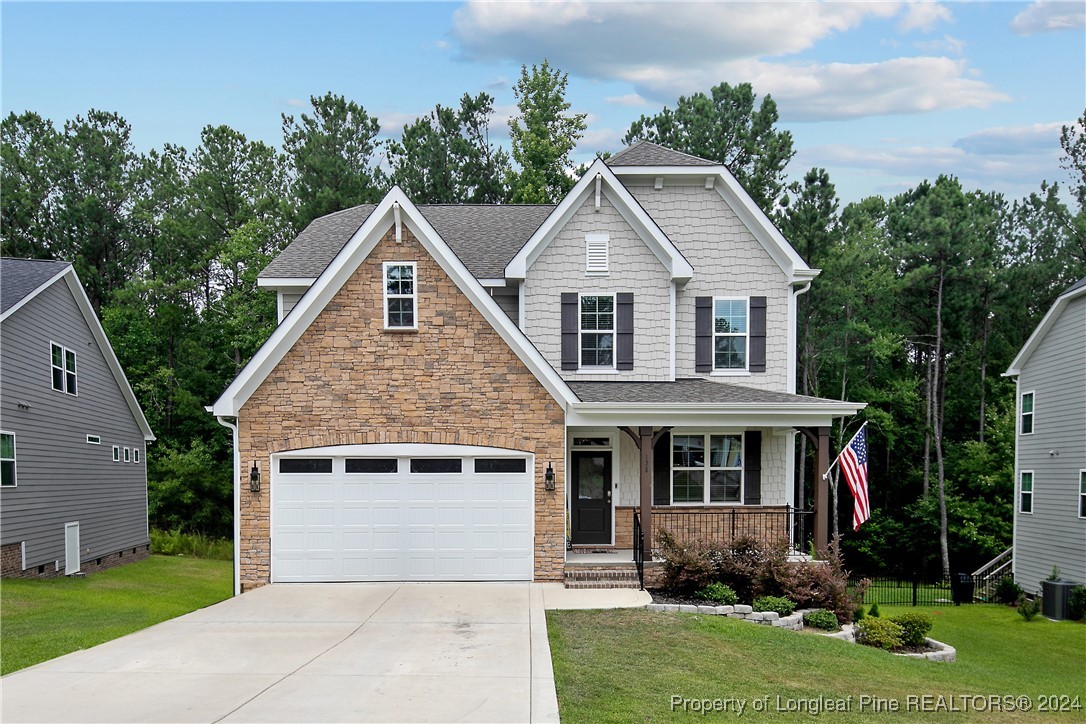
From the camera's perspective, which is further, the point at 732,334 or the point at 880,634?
the point at 732,334

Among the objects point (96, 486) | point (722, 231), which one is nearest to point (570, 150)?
point (722, 231)

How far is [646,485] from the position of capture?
49.4ft

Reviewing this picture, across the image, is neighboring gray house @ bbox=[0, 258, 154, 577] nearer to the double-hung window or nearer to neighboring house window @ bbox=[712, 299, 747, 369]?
neighboring house window @ bbox=[712, 299, 747, 369]

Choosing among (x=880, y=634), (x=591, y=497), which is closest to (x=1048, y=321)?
(x=591, y=497)

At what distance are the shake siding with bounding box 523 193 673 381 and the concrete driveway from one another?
6.06 m

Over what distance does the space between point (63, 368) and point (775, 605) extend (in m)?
19.5

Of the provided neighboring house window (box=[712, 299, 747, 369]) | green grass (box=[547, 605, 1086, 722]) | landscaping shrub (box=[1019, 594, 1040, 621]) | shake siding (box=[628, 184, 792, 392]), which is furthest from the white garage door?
landscaping shrub (box=[1019, 594, 1040, 621])

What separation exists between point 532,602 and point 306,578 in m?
4.38

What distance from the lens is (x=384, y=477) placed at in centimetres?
1474

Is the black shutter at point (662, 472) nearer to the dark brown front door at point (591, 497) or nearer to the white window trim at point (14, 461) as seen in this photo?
the dark brown front door at point (591, 497)

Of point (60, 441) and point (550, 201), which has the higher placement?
point (550, 201)

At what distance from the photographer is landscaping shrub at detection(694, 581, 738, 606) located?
12844 millimetres

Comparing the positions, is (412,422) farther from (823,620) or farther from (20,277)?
(20,277)

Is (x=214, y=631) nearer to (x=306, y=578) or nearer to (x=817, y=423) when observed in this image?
(x=306, y=578)
